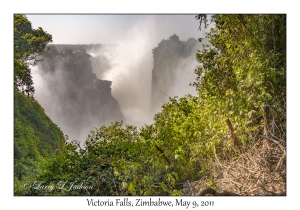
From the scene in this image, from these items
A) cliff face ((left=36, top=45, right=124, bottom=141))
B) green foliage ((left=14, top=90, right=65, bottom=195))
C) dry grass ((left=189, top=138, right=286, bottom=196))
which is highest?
cliff face ((left=36, top=45, right=124, bottom=141))

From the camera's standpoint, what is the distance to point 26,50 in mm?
4418

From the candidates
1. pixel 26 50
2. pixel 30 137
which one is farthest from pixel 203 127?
pixel 26 50

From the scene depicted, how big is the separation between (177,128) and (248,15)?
1.99 m

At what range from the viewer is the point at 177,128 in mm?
5266

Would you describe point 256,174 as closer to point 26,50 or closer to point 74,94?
point 74,94

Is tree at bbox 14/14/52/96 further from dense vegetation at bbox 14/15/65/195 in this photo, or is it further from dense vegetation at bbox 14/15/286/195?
dense vegetation at bbox 14/15/286/195

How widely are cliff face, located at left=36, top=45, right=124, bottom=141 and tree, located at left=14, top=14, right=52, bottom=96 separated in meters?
0.12

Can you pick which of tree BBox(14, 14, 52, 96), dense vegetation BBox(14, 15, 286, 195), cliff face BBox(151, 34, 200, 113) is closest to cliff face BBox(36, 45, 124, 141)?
tree BBox(14, 14, 52, 96)

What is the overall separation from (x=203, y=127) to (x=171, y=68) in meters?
1.14

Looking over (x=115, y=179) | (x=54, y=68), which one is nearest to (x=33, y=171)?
(x=115, y=179)

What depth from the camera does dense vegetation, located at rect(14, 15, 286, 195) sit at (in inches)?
168

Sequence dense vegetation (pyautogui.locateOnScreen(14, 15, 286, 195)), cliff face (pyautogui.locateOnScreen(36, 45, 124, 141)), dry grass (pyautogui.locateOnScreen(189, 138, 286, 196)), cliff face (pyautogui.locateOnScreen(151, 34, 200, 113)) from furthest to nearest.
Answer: cliff face (pyautogui.locateOnScreen(151, 34, 200, 113)) < cliff face (pyautogui.locateOnScreen(36, 45, 124, 141)) < dense vegetation (pyautogui.locateOnScreen(14, 15, 286, 195)) < dry grass (pyautogui.locateOnScreen(189, 138, 286, 196))
